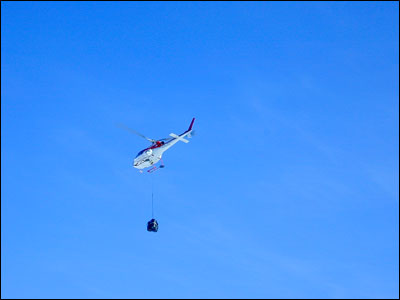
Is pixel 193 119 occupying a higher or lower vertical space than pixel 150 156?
higher

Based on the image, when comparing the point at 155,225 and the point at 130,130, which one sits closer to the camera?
the point at 155,225

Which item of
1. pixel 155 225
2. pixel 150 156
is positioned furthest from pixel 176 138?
pixel 155 225

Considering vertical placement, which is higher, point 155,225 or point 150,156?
point 150,156

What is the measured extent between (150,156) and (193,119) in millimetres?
12728

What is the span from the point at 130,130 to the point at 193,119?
1391 centimetres

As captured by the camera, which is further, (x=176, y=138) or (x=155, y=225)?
(x=176, y=138)

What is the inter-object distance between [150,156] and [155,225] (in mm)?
15729

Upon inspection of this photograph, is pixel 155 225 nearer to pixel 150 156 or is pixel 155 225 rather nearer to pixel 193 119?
pixel 150 156

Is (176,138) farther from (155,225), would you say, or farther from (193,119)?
(155,225)

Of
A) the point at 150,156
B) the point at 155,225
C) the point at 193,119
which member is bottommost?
the point at 155,225

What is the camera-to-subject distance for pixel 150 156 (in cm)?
10731

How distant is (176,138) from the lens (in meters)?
109

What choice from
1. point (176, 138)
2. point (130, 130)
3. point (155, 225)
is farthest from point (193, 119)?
point (155, 225)

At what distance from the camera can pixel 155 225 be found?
319ft
